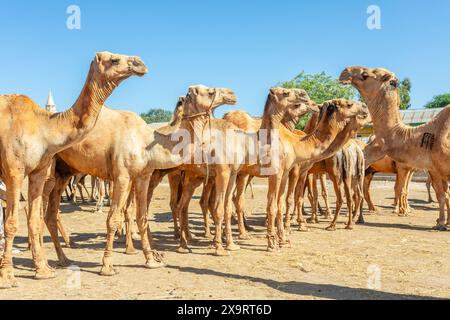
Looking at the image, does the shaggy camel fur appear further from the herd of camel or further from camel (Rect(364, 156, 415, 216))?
camel (Rect(364, 156, 415, 216))

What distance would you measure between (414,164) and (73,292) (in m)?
6.66

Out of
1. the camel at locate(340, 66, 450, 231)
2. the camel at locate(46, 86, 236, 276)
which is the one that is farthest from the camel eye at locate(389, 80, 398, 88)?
the camel at locate(46, 86, 236, 276)

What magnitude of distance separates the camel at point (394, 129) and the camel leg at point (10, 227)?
6.01 m

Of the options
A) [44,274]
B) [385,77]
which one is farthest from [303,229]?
[44,274]

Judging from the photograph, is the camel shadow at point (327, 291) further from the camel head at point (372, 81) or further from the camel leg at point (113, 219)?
the camel head at point (372, 81)

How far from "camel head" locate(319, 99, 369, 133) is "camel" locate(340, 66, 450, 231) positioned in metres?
1.60

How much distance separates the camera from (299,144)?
10047 mm

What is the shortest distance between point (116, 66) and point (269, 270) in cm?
398

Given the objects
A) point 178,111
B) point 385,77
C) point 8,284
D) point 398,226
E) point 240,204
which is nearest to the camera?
point 8,284

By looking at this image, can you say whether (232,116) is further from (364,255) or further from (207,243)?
(364,255)

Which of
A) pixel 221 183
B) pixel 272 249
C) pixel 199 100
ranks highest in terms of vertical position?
pixel 199 100

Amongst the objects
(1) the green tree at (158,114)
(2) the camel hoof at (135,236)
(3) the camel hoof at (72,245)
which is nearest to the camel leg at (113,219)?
(3) the camel hoof at (72,245)

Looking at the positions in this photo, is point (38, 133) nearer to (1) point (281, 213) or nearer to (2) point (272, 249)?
(2) point (272, 249)
